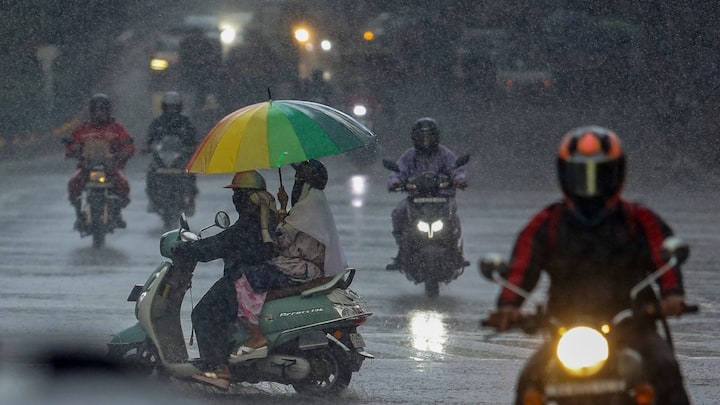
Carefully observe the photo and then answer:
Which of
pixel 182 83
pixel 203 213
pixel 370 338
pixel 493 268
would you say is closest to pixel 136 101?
pixel 182 83

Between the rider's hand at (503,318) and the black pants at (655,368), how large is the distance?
16 centimetres

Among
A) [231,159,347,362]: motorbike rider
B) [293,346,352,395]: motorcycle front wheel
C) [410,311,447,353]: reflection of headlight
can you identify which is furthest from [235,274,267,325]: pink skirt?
[410,311,447,353]: reflection of headlight

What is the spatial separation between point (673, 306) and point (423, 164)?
8912 mm

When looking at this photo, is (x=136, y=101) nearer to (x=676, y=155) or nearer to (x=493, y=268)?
(x=676, y=155)

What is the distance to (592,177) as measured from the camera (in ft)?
18.3

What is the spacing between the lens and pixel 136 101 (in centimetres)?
4303

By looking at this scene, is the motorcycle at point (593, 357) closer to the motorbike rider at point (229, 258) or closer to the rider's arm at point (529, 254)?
the rider's arm at point (529, 254)

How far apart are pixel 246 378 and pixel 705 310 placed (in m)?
5.25

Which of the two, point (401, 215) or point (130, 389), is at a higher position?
point (401, 215)

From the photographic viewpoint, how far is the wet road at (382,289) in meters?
10.1

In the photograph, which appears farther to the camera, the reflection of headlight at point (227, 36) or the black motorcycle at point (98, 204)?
the reflection of headlight at point (227, 36)

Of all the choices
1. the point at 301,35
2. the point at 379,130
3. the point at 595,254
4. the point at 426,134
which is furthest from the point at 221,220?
the point at 301,35

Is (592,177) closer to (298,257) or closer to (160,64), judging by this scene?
(298,257)

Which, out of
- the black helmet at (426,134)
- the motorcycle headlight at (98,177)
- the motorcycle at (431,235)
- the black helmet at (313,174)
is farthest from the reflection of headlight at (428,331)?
the motorcycle headlight at (98,177)
